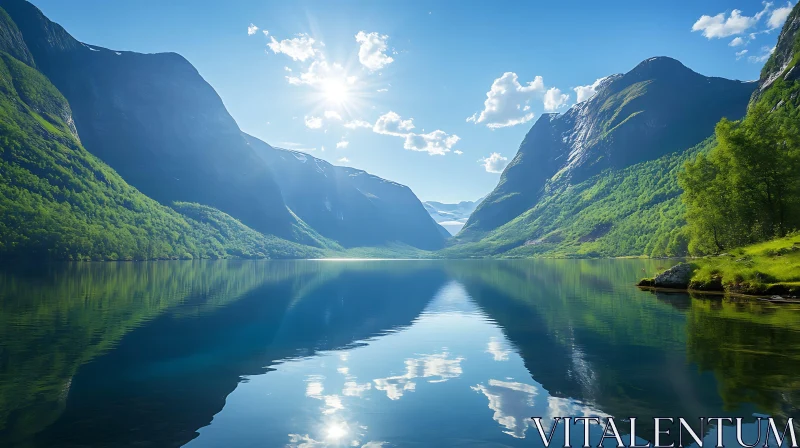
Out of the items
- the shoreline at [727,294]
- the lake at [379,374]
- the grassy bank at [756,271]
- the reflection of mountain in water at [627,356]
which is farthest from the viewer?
the grassy bank at [756,271]

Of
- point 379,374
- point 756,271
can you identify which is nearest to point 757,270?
point 756,271

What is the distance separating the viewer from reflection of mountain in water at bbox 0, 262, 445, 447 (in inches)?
625

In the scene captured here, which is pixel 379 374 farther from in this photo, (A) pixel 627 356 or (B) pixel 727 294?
(B) pixel 727 294

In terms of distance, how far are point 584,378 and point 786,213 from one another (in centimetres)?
6770

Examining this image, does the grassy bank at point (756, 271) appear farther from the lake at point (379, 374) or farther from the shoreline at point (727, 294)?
the lake at point (379, 374)

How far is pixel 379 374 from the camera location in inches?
926

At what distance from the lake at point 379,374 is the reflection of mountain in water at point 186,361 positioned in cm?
12

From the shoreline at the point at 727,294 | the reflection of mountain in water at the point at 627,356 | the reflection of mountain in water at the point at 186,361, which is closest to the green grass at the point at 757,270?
the shoreline at the point at 727,294

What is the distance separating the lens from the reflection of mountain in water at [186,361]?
1587 centimetres

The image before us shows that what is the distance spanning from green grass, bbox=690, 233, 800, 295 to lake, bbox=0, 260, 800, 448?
6.11 meters

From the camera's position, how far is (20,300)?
52.6 metres

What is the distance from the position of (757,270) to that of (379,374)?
49.3 metres

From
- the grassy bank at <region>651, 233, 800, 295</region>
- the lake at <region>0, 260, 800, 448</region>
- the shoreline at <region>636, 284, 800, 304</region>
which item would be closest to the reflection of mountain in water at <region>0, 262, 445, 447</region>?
the lake at <region>0, 260, 800, 448</region>

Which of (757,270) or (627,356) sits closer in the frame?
(627,356)
